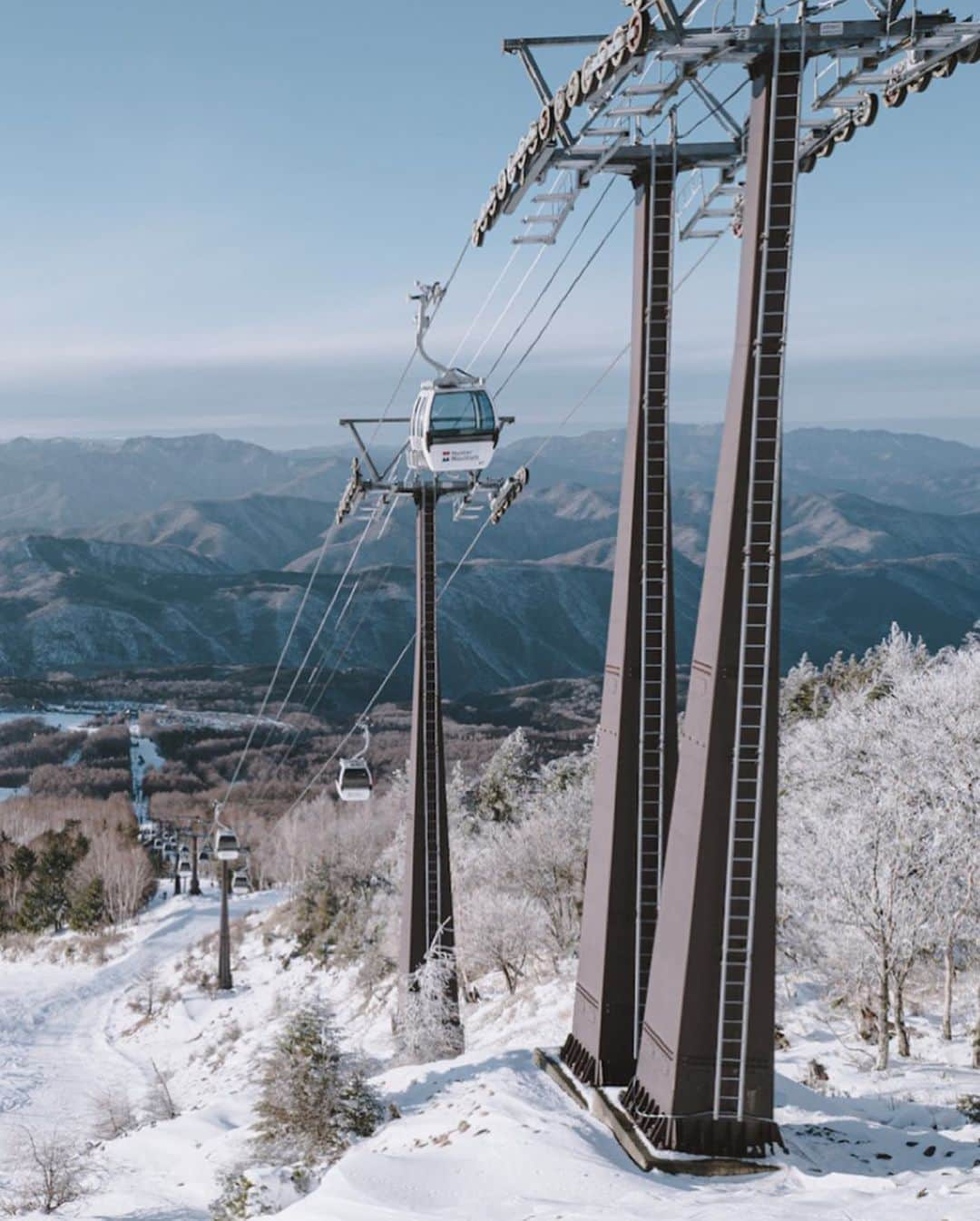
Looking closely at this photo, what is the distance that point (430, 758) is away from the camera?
2406cm

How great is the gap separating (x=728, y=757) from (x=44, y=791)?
542 feet

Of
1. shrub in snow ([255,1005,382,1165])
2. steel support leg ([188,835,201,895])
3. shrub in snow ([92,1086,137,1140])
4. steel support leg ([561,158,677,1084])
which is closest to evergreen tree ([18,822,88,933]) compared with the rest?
steel support leg ([188,835,201,895])

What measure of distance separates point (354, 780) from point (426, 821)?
3044mm

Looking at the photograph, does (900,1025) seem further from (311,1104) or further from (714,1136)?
(311,1104)

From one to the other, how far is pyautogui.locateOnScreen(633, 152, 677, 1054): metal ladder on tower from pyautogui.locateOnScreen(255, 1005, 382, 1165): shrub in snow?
4594 millimetres

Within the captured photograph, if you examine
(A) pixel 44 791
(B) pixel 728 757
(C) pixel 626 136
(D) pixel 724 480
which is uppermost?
(C) pixel 626 136

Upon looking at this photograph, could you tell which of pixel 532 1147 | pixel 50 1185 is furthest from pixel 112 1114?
pixel 532 1147

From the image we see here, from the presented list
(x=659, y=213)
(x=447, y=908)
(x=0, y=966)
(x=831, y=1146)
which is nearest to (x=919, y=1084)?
(x=831, y=1146)

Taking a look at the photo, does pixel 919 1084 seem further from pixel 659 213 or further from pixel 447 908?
pixel 659 213

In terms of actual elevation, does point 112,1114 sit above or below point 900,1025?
below

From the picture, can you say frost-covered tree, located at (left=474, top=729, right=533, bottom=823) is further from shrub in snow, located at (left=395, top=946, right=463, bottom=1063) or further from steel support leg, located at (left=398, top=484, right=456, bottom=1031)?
steel support leg, located at (left=398, top=484, right=456, bottom=1031)

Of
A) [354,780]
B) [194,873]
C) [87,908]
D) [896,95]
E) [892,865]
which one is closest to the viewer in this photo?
[896,95]

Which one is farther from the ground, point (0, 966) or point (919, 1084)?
point (919, 1084)

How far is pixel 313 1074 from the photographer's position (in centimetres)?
1730
